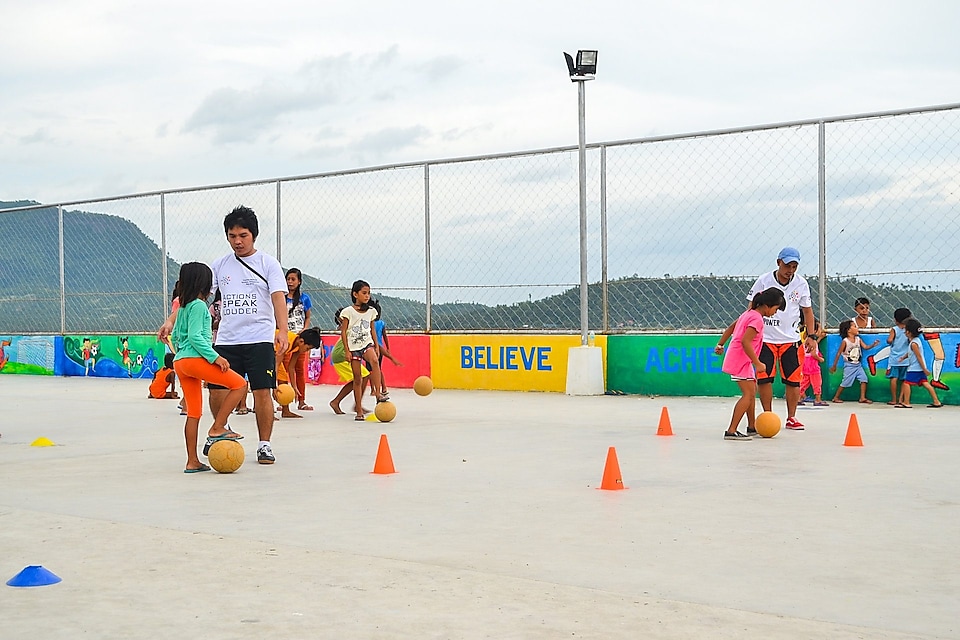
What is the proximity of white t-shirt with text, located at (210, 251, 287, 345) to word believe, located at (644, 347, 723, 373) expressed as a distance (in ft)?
27.8

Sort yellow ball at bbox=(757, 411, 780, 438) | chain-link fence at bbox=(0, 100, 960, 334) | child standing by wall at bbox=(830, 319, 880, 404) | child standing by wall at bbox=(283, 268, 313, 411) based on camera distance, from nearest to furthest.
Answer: yellow ball at bbox=(757, 411, 780, 438) < child standing by wall at bbox=(283, 268, 313, 411) < chain-link fence at bbox=(0, 100, 960, 334) < child standing by wall at bbox=(830, 319, 880, 404)

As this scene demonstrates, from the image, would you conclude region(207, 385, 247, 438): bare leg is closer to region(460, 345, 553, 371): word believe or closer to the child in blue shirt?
the child in blue shirt

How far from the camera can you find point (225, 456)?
27.7ft

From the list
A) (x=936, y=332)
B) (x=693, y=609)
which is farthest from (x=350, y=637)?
(x=936, y=332)

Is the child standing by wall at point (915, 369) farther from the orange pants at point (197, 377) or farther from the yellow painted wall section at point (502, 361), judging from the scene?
the orange pants at point (197, 377)

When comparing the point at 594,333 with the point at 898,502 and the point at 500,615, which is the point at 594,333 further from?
the point at 500,615

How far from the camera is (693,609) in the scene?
450 cm

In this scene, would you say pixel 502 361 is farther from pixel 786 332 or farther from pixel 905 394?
pixel 786 332

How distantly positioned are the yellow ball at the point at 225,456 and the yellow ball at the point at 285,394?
456 centimetres

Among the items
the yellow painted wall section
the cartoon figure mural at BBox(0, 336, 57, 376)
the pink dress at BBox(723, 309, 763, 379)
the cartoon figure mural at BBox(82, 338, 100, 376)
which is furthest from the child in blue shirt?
the cartoon figure mural at BBox(0, 336, 57, 376)

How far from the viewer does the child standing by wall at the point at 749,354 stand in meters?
10.8

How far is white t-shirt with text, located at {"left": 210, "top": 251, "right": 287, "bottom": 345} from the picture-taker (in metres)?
9.09

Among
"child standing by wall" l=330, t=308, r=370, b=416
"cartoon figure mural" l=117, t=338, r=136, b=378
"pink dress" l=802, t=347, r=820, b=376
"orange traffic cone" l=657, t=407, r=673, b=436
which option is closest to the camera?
"orange traffic cone" l=657, t=407, r=673, b=436

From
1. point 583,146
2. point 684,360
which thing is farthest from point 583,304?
point 583,146
